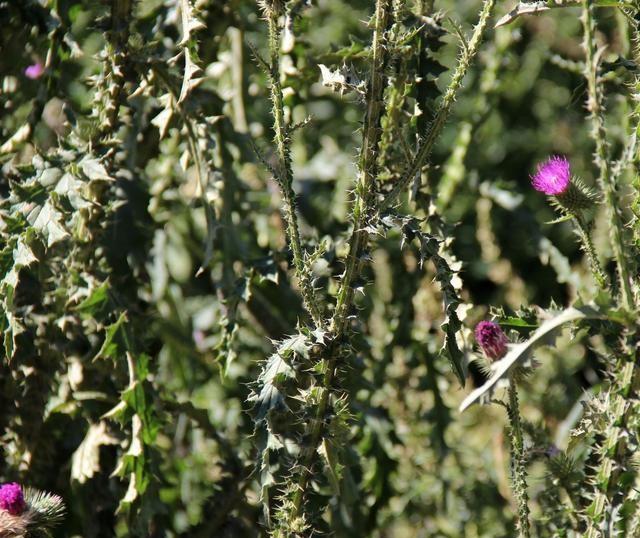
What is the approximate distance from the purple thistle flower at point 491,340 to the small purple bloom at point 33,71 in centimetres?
139

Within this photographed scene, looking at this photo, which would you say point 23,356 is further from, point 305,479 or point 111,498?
point 305,479

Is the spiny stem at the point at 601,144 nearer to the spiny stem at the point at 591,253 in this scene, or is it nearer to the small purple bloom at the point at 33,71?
the spiny stem at the point at 591,253

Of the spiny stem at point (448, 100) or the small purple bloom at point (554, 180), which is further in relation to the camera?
the small purple bloom at point (554, 180)

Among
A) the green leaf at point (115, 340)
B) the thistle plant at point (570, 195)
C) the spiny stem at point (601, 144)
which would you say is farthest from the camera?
the green leaf at point (115, 340)

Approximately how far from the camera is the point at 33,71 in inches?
89.3

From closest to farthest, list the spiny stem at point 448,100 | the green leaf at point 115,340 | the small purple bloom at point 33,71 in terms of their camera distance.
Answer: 1. the spiny stem at point 448,100
2. the green leaf at point 115,340
3. the small purple bloom at point 33,71

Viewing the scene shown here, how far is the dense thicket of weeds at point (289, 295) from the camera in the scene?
1381 millimetres

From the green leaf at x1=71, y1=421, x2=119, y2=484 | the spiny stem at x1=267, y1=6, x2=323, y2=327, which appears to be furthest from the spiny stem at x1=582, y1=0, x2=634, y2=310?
the green leaf at x1=71, y1=421, x2=119, y2=484

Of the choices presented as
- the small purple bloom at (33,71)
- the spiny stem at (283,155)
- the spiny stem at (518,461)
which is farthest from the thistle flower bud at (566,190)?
the small purple bloom at (33,71)

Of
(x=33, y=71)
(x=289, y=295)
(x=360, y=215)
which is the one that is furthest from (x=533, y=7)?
(x=33, y=71)

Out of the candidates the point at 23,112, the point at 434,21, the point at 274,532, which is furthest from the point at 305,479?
the point at 23,112

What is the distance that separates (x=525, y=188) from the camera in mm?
3625

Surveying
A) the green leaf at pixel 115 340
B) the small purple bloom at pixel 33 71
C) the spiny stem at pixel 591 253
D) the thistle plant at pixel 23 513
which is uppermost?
the small purple bloom at pixel 33 71

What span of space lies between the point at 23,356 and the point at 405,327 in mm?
948
